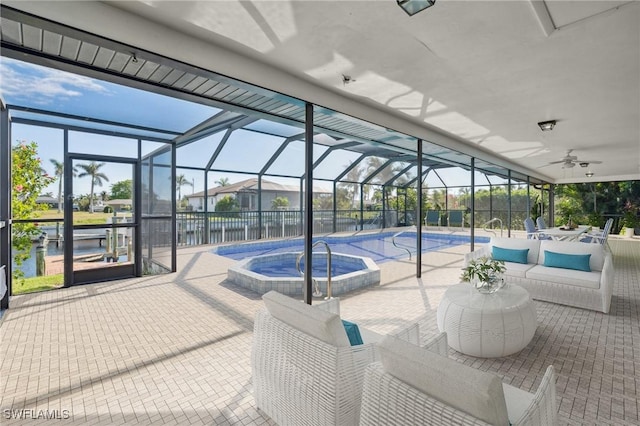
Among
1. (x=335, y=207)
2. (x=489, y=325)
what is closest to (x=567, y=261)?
(x=489, y=325)

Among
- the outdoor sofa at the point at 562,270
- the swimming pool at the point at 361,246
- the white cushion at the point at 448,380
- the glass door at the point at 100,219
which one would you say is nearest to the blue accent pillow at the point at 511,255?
the outdoor sofa at the point at 562,270

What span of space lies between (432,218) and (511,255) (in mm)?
10508

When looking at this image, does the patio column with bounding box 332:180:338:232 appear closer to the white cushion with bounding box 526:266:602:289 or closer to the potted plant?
the white cushion with bounding box 526:266:602:289

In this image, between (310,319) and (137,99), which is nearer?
(310,319)

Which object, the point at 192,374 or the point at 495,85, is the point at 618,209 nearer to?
the point at 495,85

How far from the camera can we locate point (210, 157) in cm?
883

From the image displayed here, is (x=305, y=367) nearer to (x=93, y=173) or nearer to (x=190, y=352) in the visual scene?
(x=190, y=352)

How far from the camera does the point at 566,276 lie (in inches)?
156

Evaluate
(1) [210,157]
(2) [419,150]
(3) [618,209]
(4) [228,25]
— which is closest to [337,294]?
(2) [419,150]

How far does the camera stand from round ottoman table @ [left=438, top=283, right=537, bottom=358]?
264cm

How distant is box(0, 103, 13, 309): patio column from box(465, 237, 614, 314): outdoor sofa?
20.9ft

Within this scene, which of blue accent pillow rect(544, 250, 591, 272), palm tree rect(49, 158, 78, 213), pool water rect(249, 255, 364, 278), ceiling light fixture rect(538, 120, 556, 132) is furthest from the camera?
pool water rect(249, 255, 364, 278)

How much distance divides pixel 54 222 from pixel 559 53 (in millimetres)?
6398

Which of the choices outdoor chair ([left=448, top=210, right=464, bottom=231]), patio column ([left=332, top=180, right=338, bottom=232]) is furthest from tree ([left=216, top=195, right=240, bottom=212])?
outdoor chair ([left=448, top=210, right=464, bottom=231])
